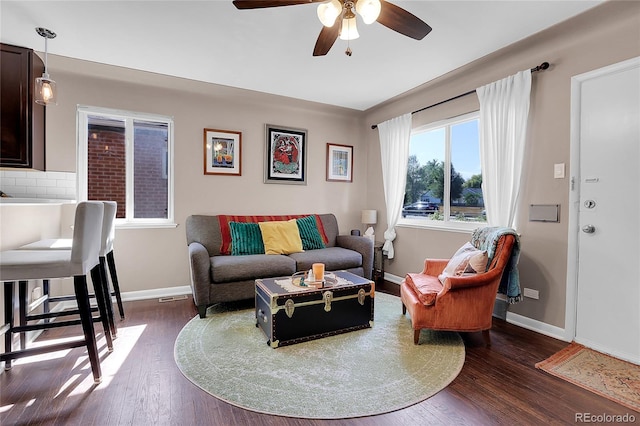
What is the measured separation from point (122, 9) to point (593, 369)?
4.19 metres

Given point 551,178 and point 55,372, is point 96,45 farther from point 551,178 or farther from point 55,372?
point 551,178

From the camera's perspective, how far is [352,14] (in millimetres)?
1764

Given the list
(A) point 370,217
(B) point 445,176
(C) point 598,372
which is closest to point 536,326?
(C) point 598,372

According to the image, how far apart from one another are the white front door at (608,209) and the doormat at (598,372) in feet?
0.45

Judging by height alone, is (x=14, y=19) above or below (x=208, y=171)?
above

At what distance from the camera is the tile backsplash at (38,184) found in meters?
2.93

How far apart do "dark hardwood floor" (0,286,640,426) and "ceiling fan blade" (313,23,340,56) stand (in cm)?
229

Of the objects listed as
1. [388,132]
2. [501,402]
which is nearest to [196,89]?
[388,132]

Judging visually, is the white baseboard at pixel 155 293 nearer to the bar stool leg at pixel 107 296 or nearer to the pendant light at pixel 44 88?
the bar stool leg at pixel 107 296

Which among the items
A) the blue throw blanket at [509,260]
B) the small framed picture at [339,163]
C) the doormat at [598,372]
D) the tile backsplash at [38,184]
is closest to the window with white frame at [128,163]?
the tile backsplash at [38,184]

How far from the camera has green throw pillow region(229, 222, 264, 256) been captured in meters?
3.51

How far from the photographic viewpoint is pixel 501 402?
5.63 ft

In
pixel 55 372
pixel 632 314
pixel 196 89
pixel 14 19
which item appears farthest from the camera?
pixel 196 89

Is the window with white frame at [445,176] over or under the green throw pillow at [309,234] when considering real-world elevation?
over
